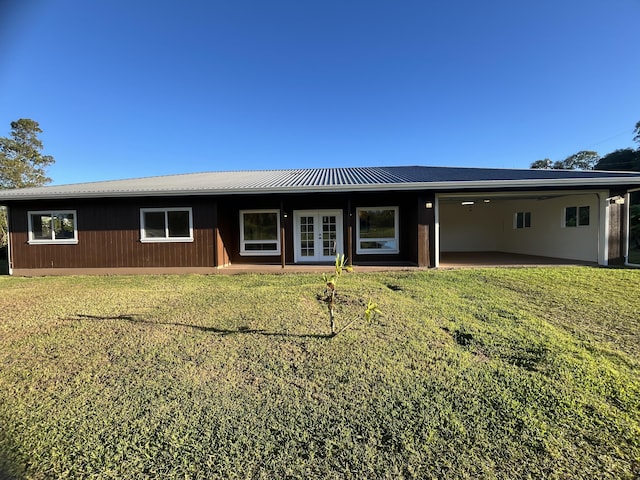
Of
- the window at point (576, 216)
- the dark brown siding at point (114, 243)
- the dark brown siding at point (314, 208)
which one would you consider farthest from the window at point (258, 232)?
the window at point (576, 216)

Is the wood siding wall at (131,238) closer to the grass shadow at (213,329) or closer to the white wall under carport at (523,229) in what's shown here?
the white wall under carport at (523,229)

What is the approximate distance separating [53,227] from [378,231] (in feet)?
35.9

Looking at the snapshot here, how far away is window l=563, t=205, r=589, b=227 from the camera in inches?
407

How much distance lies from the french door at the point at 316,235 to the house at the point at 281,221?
36 mm


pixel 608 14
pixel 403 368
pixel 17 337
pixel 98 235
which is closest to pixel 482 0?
pixel 608 14

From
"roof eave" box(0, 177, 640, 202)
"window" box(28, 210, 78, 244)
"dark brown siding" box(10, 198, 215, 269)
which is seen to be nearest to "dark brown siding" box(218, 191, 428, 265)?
"dark brown siding" box(10, 198, 215, 269)

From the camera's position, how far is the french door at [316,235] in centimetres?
1113

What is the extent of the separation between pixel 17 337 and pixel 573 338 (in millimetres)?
7620

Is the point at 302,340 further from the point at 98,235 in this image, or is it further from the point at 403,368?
the point at 98,235

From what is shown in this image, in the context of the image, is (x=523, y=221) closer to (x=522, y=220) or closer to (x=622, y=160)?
(x=522, y=220)

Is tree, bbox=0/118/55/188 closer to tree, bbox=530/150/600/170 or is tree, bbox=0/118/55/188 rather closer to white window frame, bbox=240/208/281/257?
white window frame, bbox=240/208/281/257

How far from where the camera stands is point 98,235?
9.97m

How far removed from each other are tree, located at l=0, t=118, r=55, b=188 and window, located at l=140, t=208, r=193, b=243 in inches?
1230

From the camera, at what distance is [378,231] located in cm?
1112
